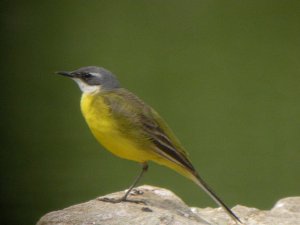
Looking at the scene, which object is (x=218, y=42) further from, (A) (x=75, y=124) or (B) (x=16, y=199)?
(B) (x=16, y=199)

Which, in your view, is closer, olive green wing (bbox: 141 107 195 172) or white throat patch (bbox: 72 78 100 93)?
olive green wing (bbox: 141 107 195 172)

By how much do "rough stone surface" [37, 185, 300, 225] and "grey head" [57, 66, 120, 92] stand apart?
14.6 inches

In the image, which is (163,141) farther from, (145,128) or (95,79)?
(95,79)

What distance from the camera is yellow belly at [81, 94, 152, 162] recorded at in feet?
8.50

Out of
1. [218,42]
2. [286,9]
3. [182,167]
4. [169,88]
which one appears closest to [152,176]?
[169,88]

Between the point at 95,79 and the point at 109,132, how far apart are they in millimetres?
212

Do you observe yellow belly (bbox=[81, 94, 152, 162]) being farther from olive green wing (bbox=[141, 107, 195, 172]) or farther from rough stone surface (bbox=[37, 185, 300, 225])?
rough stone surface (bbox=[37, 185, 300, 225])

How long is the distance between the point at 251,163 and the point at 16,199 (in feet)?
3.82

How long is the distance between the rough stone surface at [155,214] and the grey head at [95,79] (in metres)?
0.37

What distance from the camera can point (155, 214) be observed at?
2.41 metres

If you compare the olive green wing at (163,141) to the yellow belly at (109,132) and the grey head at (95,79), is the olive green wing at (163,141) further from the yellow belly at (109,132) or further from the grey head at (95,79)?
the grey head at (95,79)

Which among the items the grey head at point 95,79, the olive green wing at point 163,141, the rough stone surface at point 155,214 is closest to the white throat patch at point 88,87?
the grey head at point 95,79

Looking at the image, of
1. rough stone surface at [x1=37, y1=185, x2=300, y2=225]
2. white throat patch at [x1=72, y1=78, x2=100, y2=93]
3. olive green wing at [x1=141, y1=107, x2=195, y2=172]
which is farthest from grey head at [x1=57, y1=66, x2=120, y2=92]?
rough stone surface at [x1=37, y1=185, x2=300, y2=225]

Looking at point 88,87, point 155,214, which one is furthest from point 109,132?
point 155,214
